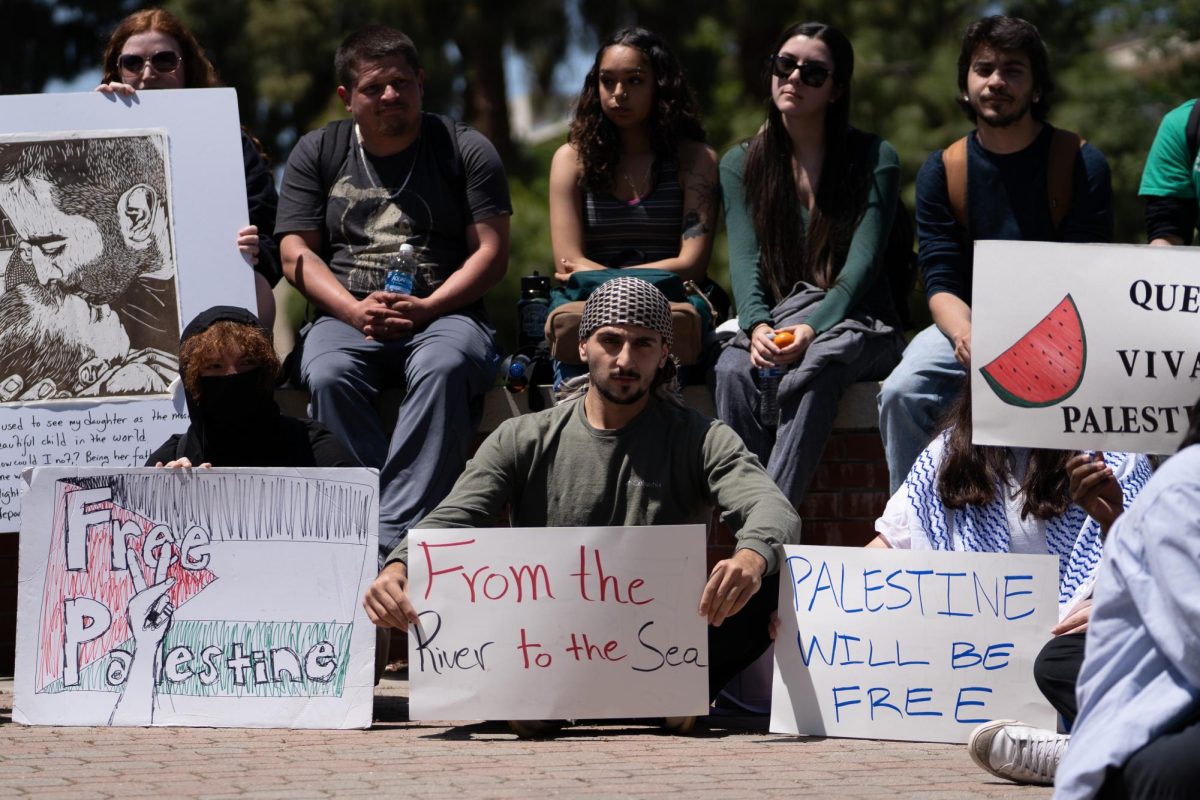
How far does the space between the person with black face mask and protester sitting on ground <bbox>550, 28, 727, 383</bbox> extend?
4.90 feet

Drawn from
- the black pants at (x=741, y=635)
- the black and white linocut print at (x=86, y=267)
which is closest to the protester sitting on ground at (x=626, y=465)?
the black pants at (x=741, y=635)

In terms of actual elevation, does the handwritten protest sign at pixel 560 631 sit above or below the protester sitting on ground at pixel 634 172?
below

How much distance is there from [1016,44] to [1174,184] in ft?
2.61

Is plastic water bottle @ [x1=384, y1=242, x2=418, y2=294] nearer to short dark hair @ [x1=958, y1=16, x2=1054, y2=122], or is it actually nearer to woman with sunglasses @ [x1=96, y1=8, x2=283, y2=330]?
woman with sunglasses @ [x1=96, y1=8, x2=283, y2=330]

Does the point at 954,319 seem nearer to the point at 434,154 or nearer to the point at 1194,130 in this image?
the point at 1194,130

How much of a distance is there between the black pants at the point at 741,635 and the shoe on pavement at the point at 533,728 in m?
0.52

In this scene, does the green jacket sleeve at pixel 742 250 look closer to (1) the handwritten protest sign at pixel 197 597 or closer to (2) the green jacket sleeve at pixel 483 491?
(2) the green jacket sleeve at pixel 483 491

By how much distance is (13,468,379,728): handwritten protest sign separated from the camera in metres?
6.00

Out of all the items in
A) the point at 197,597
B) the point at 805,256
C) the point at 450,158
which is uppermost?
the point at 450,158

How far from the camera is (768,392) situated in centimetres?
718

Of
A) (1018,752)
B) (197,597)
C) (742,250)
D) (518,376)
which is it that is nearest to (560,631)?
(197,597)

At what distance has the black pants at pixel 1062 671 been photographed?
5.15m

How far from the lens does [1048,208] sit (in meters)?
7.02

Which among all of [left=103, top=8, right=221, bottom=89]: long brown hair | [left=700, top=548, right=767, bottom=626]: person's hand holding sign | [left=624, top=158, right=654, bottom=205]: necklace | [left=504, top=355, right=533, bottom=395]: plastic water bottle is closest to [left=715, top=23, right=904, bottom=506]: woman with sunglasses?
[left=624, top=158, right=654, bottom=205]: necklace
